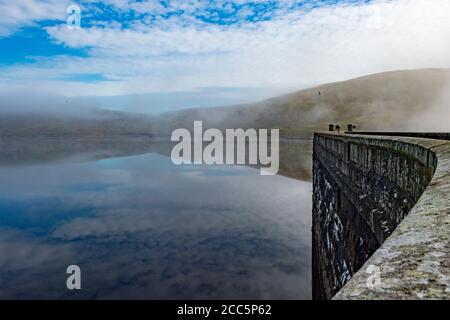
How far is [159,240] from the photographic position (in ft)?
86.8

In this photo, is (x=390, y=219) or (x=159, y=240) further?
(x=159, y=240)

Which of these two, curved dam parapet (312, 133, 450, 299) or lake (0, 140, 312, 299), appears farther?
lake (0, 140, 312, 299)

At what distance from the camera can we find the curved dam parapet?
5.90ft

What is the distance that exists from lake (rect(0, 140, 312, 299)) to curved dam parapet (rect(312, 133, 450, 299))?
23.9 ft

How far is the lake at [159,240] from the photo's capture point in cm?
1953

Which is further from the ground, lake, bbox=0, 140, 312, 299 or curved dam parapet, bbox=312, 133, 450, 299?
curved dam parapet, bbox=312, 133, 450, 299

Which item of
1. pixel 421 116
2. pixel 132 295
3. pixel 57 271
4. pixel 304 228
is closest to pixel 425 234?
pixel 132 295

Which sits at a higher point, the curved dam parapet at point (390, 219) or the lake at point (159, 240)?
the curved dam parapet at point (390, 219)

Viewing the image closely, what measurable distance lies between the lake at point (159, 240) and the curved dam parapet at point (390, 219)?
729cm

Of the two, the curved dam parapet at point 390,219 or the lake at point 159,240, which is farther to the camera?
the lake at point 159,240

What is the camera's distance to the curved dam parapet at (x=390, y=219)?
70.8 inches

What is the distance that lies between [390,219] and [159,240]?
22.0 m

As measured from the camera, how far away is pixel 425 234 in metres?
2.38

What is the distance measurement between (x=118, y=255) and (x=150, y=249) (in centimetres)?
218
